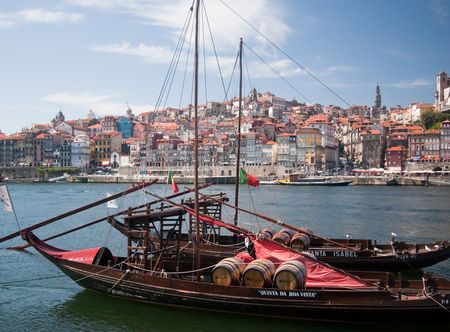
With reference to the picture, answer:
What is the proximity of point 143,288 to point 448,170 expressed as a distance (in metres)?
97.3

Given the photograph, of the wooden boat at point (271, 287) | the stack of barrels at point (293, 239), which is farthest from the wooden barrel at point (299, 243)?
the wooden boat at point (271, 287)

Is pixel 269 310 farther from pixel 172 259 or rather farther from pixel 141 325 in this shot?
pixel 172 259

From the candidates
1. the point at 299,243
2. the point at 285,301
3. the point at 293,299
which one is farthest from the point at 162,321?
the point at 299,243

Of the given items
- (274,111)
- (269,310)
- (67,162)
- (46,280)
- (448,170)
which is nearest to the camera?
(269,310)

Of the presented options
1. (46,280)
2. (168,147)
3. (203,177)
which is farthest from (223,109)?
(46,280)

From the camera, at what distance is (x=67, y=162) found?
134 metres

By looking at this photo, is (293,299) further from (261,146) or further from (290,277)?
(261,146)

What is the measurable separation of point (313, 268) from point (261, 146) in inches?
4100

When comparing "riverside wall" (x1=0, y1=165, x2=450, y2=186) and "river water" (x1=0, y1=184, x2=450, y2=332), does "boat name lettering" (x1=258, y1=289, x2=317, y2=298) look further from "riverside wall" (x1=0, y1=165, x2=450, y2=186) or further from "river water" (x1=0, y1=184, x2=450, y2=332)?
"riverside wall" (x1=0, y1=165, x2=450, y2=186)

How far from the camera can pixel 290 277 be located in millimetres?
14859

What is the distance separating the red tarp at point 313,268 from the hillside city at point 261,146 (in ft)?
308

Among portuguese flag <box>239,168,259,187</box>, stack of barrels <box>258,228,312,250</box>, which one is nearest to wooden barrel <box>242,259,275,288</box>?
stack of barrels <box>258,228,312,250</box>

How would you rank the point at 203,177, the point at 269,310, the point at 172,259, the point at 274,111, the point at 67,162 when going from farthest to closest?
the point at 274,111
the point at 67,162
the point at 203,177
the point at 172,259
the point at 269,310

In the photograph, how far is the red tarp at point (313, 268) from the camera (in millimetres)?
15242
